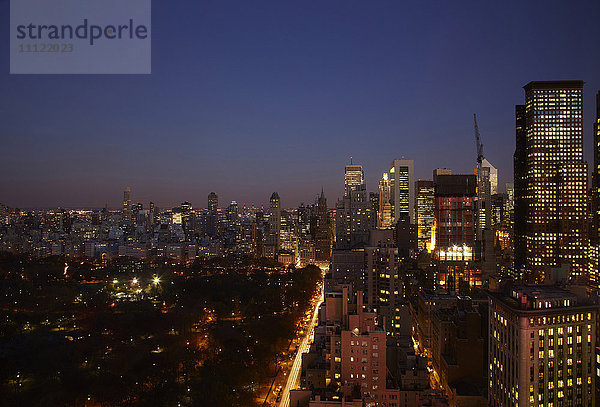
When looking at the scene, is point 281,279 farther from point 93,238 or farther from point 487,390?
point 93,238

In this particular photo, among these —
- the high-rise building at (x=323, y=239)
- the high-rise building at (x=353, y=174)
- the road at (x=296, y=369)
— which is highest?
the high-rise building at (x=353, y=174)

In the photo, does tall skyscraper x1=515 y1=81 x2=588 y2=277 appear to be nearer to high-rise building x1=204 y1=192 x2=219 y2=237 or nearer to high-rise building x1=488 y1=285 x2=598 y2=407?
high-rise building x1=488 y1=285 x2=598 y2=407

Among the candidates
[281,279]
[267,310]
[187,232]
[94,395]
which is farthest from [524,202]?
[187,232]

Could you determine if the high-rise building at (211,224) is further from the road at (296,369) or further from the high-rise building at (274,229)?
the road at (296,369)

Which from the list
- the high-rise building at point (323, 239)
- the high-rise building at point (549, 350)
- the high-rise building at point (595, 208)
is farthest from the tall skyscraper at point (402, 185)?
the high-rise building at point (549, 350)

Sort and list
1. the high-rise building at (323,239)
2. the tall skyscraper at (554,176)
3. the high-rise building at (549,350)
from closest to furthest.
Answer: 1. the high-rise building at (549,350)
2. the tall skyscraper at (554,176)
3. the high-rise building at (323,239)
